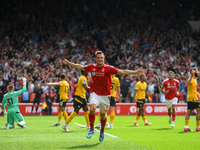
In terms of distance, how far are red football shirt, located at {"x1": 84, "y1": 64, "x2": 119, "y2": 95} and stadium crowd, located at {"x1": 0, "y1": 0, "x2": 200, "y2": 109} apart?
15724mm

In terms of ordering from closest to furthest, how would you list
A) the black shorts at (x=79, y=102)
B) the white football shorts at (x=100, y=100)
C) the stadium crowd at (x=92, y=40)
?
the white football shorts at (x=100, y=100) < the black shorts at (x=79, y=102) < the stadium crowd at (x=92, y=40)

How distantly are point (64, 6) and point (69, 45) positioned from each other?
632 cm

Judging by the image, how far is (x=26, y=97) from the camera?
25.6 m

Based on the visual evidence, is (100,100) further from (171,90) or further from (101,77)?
(171,90)

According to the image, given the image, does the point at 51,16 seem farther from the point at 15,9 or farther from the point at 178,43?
the point at 178,43

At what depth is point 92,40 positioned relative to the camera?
109 ft

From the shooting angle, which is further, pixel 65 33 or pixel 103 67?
pixel 65 33

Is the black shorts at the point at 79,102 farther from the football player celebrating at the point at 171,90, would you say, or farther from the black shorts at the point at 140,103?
the football player celebrating at the point at 171,90

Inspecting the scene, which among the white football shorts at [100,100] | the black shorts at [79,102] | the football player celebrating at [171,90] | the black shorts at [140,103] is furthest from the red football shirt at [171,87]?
the white football shorts at [100,100]

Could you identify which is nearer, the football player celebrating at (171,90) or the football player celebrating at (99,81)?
the football player celebrating at (99,81)

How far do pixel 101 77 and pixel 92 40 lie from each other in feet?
78.2

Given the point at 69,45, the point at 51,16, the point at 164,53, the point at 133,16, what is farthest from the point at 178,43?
the point at 51,16

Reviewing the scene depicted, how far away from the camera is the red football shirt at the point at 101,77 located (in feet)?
31.7

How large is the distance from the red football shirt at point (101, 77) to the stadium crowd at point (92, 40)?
15.7m
